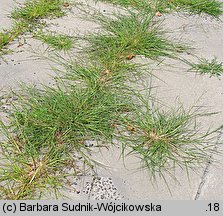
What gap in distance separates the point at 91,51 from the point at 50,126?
95 cm

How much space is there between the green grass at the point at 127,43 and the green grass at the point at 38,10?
495 mm

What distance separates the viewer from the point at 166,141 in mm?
2543

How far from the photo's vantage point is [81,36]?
3.45 m

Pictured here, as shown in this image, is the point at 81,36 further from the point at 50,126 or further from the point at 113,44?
the point at 50,126

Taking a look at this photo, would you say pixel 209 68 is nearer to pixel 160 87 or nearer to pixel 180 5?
pixel 160 87

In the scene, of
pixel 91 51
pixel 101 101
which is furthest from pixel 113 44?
pixel 101 101

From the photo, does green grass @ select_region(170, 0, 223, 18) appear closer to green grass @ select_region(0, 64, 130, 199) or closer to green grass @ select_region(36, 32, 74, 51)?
green grass @ select_region(36, 32, 74, 51)

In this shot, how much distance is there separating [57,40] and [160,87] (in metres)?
0.94

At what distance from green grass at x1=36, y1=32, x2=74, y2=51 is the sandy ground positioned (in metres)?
0.06

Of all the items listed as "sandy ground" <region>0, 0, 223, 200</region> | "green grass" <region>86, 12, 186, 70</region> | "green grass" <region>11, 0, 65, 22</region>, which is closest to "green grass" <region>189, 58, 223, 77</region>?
"sandy ground" <region>0, 0, 223, 200</region>

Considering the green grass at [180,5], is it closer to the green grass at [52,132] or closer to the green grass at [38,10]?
the green grass at [38,10]

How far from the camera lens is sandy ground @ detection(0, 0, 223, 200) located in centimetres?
230

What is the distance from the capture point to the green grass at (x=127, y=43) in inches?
127

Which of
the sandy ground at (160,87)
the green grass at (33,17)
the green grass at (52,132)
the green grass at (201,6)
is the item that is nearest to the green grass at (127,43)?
the sandy ground at (160,87)
